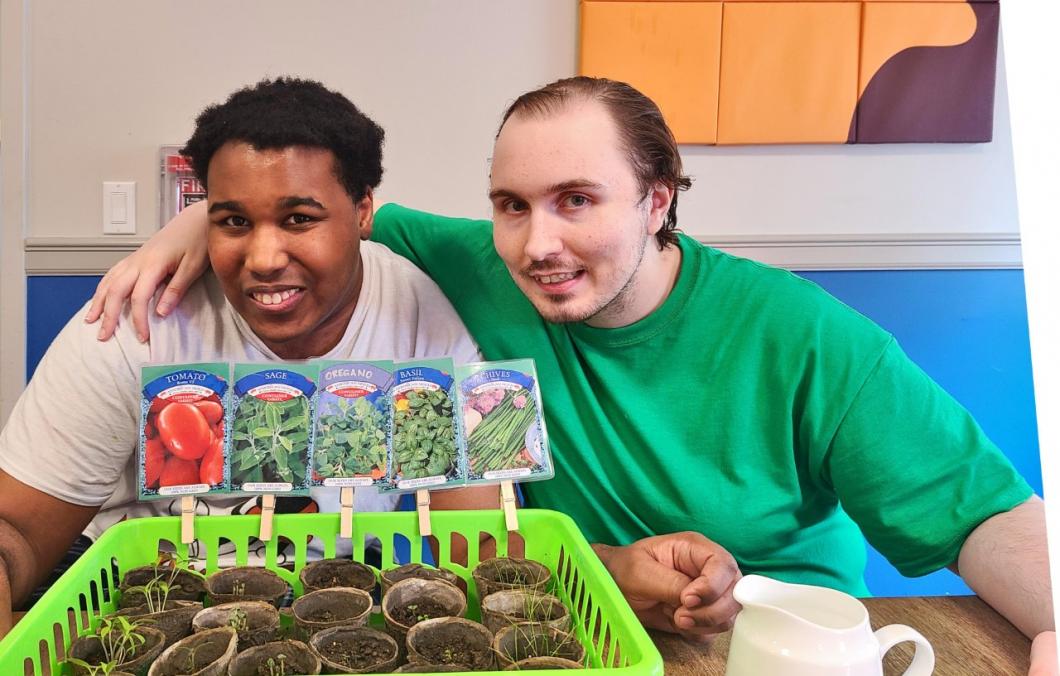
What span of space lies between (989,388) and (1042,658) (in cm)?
175

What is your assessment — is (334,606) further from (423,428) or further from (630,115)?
(630,115)

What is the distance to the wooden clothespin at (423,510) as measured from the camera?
96cm

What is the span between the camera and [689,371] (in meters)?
1.23

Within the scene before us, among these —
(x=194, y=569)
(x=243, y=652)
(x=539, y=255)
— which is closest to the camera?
(x=243, y=652)

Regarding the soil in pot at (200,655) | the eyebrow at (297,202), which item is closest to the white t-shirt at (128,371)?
the eyebrow at (297,202)

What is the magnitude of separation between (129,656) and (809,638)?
60cm

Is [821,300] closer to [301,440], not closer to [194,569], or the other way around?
[301,440]

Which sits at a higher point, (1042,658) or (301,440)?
(301,440)

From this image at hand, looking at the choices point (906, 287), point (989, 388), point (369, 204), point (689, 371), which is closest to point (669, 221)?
point (689, 371)

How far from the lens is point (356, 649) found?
77 cm

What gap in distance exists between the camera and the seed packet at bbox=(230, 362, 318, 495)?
3.14 feet

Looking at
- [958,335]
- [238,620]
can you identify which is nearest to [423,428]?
[238,620]

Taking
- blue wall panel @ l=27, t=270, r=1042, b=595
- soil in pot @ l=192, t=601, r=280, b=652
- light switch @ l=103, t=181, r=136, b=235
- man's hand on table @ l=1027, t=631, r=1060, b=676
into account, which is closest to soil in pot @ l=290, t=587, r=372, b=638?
soil in pot @ l=192, t=601, r=280, b=652

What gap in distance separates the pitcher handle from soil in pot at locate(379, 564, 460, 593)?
1.47 ft
